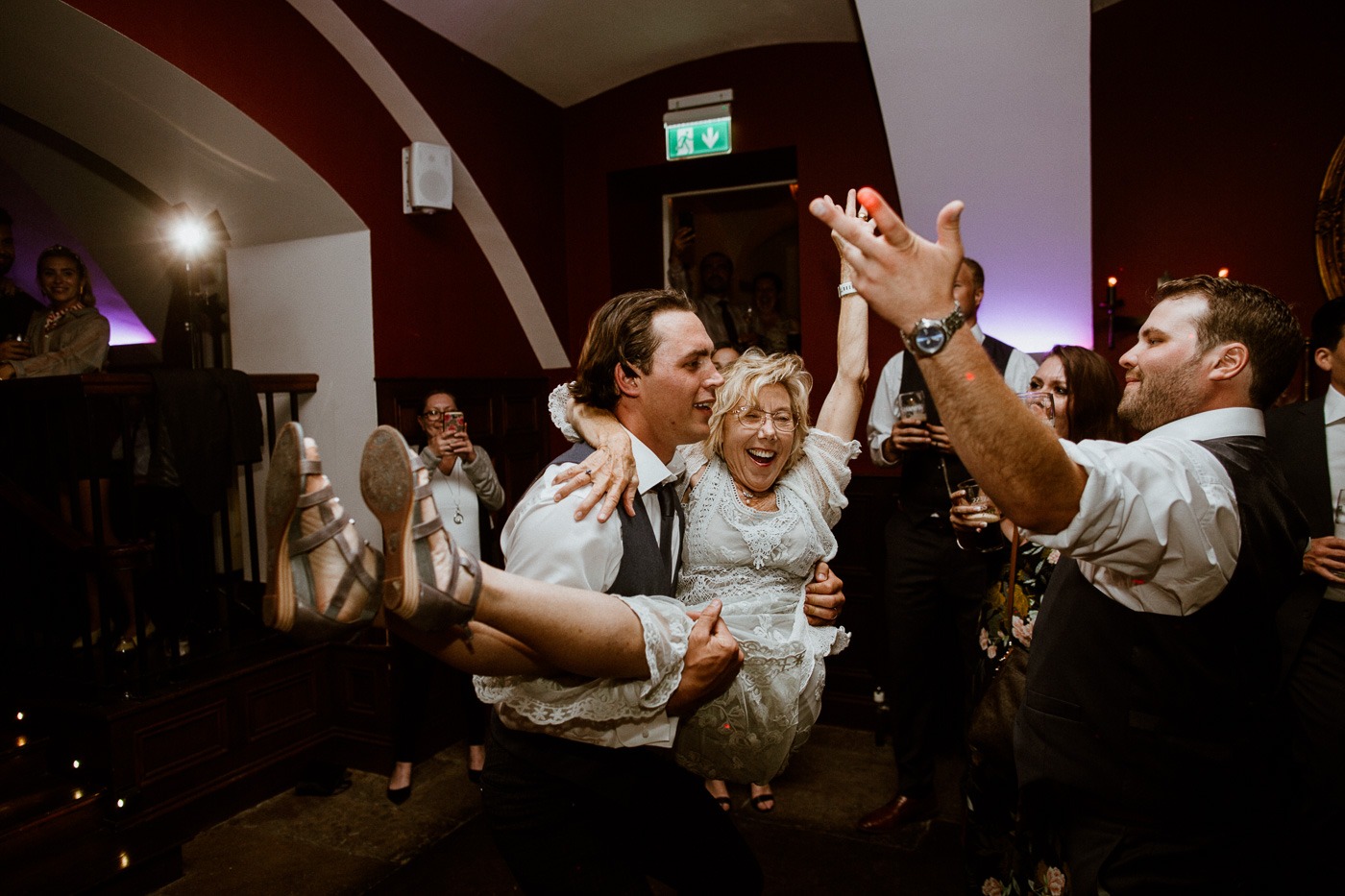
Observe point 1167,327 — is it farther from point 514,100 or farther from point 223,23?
point 514,100

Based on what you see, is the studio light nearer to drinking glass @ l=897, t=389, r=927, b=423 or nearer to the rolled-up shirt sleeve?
drinking glass @ l=897, t=389, r=927, b=423

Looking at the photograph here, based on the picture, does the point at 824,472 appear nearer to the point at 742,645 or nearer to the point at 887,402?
the point at 742,645

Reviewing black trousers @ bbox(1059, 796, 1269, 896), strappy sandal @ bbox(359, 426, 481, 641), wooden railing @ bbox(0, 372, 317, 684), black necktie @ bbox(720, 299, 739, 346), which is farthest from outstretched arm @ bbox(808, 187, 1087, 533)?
black necktie @ bbox(720, 299, 739, 346)

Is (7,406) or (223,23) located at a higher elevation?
(223,23)

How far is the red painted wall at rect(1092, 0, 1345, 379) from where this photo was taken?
136 inches

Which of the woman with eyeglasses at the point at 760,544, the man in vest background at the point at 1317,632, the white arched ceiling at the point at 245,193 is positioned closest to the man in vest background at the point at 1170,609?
the woman with eyeglasses at the point at 760,544

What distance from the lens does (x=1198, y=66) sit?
362 cm

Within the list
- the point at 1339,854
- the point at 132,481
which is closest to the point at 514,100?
the point at 132,481

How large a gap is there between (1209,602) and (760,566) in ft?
2.95

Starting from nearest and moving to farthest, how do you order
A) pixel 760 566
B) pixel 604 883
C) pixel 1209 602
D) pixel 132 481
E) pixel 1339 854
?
pixel 1209 602
pixel 604 883
pixel 760 566
pixel 1339 854
pixel 132 481

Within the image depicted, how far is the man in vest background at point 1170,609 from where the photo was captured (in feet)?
3.69

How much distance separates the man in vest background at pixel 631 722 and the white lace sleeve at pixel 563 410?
0.08 meters

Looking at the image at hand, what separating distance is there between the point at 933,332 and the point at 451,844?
295cm

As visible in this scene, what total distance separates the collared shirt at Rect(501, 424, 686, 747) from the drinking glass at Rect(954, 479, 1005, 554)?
0.88m
